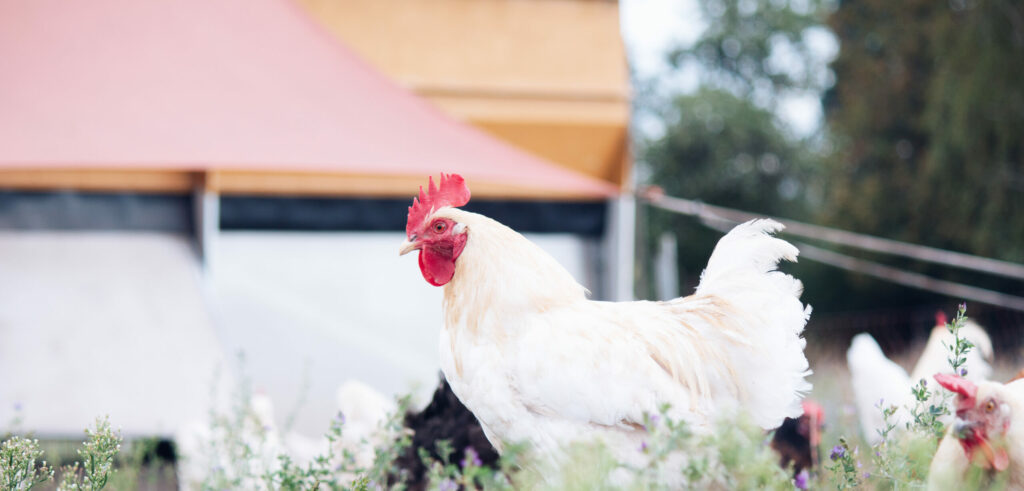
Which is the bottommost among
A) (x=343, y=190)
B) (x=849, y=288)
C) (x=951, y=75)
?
(x=849, y=288)

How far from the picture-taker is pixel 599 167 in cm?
636

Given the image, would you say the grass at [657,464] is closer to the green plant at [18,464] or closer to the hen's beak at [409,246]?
the green plant at [18,464]

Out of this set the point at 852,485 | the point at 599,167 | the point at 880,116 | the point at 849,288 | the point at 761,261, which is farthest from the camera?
the point at 849,288

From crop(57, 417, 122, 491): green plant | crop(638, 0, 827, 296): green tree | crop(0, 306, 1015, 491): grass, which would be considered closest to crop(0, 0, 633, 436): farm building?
crop(0, 306, 1015, 491): grass

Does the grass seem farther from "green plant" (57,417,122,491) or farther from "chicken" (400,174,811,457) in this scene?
"chicken" (400,174,811,457)

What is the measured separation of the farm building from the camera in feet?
14.6

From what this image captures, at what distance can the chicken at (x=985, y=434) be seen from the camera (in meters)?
2.02

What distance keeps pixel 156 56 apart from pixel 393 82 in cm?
148

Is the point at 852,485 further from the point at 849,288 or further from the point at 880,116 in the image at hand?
the point at 849,288

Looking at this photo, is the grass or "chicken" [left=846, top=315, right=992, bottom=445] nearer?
the grass

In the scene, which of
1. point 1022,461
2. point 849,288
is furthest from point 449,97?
point 849,288

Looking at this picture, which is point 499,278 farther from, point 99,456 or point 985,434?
point 985,434

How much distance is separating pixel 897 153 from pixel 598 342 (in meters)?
12.7

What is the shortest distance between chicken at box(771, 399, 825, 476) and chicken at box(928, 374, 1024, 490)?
3.22ft
